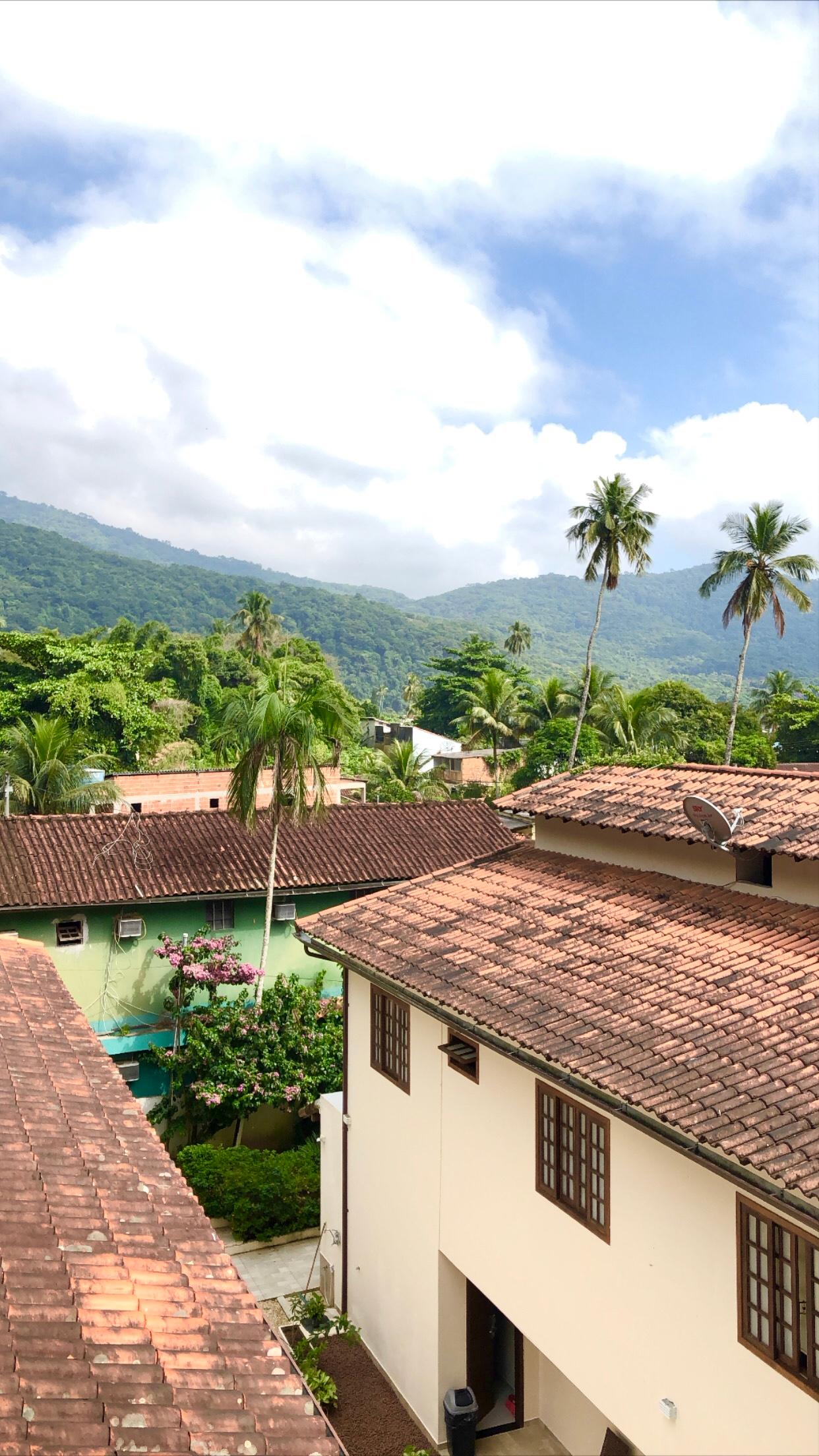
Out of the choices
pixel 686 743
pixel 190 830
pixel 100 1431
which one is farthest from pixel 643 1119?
pixel 686 743

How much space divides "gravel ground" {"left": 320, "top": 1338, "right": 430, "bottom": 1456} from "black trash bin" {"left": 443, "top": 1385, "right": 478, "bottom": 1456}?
1.37ft

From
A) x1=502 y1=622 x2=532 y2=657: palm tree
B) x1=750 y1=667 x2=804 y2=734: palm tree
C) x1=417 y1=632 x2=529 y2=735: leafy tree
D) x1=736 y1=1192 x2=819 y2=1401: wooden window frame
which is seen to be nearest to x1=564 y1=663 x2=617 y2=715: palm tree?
x1=750 y1=667 x2=804 y2=734: palm tree

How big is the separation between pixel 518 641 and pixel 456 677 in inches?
319

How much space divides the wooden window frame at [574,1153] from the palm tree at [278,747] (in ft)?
31.2

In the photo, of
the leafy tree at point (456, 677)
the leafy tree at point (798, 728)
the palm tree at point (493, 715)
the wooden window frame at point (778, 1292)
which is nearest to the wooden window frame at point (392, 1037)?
the wooden window frame at point (778, 1292)

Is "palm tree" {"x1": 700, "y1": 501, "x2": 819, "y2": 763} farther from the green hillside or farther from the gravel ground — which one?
the green hillside

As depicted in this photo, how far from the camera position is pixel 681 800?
10.4 m

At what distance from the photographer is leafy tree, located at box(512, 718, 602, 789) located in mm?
45094

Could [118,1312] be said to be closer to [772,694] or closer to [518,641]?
[772,694]

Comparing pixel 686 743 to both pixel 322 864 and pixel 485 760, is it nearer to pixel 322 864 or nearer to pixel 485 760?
pixel 485 760

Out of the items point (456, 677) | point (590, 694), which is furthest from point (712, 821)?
point (456, 677)

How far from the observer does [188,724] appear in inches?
2178

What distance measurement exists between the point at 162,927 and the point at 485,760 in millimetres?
43168

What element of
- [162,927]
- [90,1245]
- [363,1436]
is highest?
[90,1245]
